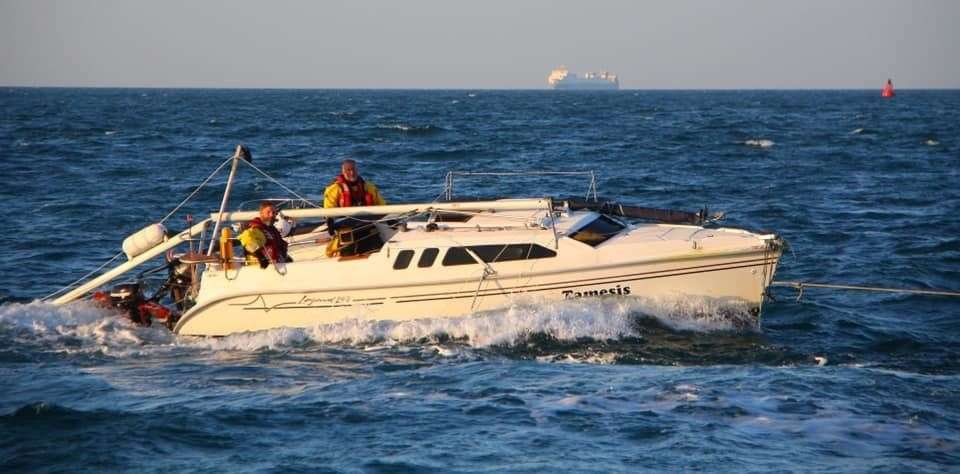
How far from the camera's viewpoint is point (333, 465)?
38.9 ft

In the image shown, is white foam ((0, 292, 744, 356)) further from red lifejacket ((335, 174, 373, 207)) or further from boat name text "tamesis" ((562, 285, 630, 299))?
red lifejacket ((335, 174, 373, 207))

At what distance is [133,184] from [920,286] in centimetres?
2587

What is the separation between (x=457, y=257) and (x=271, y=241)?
119 inches

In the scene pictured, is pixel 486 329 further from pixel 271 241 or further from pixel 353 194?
pixel 271 241

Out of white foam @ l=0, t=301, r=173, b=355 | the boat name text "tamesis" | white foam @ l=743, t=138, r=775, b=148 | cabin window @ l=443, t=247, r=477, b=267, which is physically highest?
cabin window @ l=443, t=247, r=477, b=267

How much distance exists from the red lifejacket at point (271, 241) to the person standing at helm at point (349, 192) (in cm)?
107

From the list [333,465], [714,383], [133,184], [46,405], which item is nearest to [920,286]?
[714,383]

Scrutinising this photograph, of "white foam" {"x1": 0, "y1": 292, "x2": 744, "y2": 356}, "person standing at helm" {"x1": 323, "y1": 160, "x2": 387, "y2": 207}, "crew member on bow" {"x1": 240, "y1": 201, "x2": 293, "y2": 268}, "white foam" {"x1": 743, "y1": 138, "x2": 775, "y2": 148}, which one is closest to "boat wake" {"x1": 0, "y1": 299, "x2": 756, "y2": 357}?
"white foam" {"x1": 0, "y1": 292, "x2": 744, "y2": 356}

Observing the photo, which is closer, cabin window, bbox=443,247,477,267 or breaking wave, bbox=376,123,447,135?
cabin window, bbox=443,247,477,267

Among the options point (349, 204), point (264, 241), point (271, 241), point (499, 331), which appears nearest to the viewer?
point (499, 331)

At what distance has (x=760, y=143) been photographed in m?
56.0

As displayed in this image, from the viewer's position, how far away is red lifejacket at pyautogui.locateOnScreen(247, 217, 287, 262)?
17.6 m

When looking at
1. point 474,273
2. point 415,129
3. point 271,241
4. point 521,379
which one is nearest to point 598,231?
point 474,273

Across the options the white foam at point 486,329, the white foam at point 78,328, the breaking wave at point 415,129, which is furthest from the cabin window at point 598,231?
the breaking wave at point 415,129
